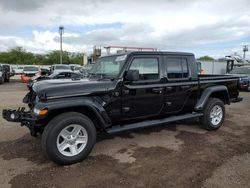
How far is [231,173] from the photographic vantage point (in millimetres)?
3727

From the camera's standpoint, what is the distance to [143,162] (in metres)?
4.12

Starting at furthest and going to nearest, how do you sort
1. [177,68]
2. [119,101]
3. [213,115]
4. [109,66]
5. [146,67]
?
[213,115] → [177,68] → [109,66] → [146,67] → [119,101]

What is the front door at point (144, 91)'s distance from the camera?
15.3 feet

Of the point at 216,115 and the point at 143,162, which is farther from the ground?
the point at 216,115

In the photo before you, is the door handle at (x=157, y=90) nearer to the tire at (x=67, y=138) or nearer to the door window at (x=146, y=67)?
the door window at (x=146, y=67)

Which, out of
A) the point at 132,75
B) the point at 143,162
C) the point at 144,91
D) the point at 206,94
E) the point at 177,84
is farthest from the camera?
the point at 206,94

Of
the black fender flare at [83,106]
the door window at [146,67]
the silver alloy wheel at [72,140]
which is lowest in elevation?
the silver alloy wheel at [72,140]

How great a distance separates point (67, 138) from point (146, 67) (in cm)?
206

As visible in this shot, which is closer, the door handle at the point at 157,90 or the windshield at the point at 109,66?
the windshield at the point at 109,66

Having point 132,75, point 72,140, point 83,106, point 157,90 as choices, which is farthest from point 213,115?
point 72,140

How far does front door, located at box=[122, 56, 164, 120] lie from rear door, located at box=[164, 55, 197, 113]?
0.73ft

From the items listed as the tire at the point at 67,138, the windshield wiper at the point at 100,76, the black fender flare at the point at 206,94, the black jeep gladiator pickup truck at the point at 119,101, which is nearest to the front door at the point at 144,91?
the black jeep gladiator pickup truck at the point at 119,101

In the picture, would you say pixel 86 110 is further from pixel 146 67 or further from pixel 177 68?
pixel 177 68

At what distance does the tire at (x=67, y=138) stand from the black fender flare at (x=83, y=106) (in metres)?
0.15
